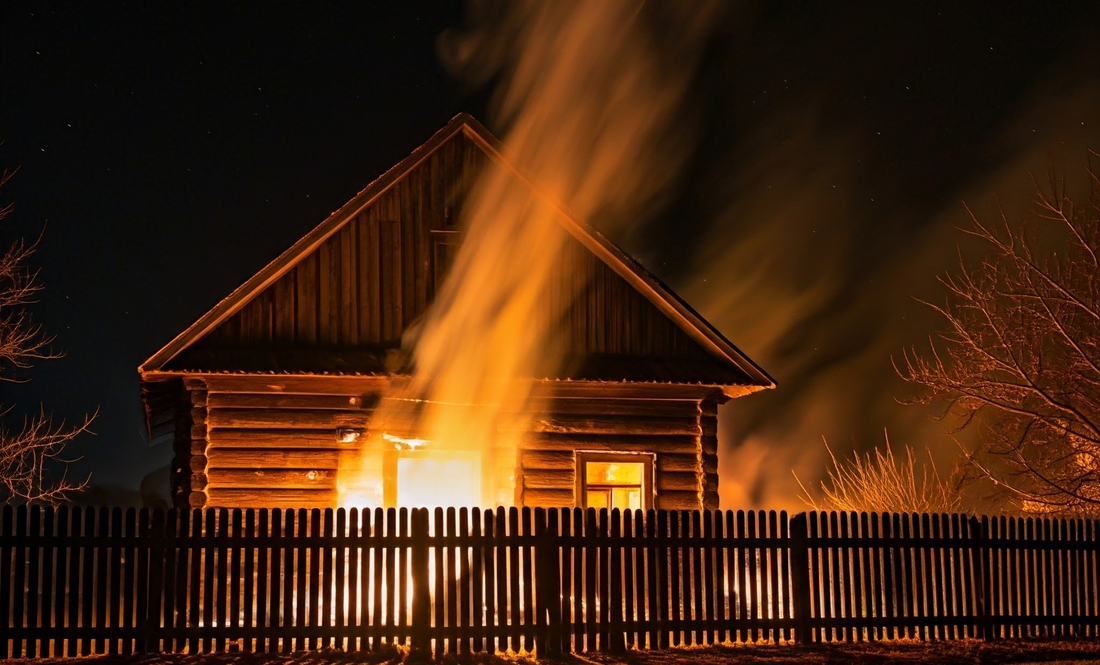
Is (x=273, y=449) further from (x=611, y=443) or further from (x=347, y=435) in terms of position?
(x=611, y=443)

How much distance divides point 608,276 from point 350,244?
4.28 metres

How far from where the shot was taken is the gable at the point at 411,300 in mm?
16562

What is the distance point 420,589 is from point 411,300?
Answer: 6308 millimetres

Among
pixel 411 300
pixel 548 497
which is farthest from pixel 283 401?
pixel 548 497

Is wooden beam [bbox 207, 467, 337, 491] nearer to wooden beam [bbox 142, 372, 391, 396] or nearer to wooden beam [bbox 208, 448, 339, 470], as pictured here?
wooden beam [bbox 208, 448, 339, 470]

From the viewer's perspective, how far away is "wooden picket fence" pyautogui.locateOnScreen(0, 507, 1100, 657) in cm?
1206

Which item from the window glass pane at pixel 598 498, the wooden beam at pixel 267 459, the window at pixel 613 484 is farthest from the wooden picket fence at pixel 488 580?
the window glass pane at pixel 598 498

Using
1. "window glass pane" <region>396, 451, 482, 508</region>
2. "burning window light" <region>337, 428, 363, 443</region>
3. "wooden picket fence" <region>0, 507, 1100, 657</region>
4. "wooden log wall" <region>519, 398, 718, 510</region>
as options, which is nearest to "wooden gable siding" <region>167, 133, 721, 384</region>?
"wooden log wall" <region>519, 398, 718, 510</region>

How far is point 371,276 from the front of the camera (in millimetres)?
17469

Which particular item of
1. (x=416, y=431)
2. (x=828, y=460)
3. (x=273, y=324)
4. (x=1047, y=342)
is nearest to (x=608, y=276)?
(x=416, y=431)

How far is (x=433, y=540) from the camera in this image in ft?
40.9

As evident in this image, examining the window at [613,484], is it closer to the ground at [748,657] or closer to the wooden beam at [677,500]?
the wooden beam at [677,500]

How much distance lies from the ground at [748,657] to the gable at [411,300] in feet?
16.5

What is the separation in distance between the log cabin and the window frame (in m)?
0.03
